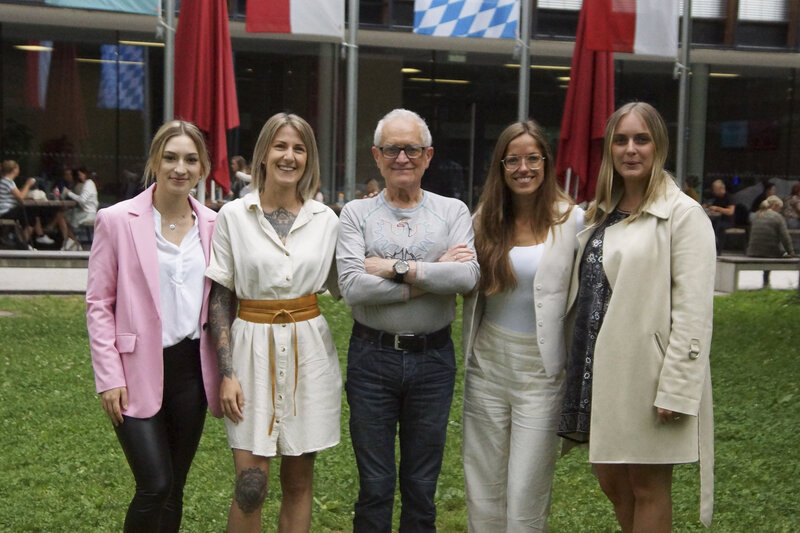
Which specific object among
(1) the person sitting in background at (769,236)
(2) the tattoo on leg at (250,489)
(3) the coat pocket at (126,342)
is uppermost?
(3) the coat pocket at (126,342)

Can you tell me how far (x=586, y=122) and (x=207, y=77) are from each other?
4332 mm

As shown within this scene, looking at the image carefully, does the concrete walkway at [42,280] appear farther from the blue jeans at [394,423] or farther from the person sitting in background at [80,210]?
the blue jeans at [394,423]

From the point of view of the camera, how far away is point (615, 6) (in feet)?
40.2

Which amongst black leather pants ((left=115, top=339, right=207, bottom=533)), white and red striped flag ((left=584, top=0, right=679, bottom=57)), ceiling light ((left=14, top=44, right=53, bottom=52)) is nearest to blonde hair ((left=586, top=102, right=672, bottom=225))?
black leather pants ((left=115, top=339, right=207, bottom=533))

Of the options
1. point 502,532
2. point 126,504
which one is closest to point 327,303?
point 126,504

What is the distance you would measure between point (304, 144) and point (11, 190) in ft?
45.1

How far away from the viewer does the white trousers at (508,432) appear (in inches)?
162

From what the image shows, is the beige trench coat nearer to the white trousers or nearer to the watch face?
the white trousers

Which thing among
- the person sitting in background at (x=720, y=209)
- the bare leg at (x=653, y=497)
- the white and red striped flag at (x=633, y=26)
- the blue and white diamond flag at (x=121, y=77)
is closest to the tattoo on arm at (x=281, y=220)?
the bare leg at (x=653, y=497)

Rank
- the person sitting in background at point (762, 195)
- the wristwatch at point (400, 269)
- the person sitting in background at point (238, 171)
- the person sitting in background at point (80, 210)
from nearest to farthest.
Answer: the wristwatch at point (400, 269), the person sitting in background at point (238, 171), the person sitting in background at point (80, 210), the person sitting in background at point (762, 195)

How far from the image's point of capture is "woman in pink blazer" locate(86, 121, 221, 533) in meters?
3.93

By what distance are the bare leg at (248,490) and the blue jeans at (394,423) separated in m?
0.42

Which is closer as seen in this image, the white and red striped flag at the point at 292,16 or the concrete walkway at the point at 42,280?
the white and red striped flag at the point at 292,16

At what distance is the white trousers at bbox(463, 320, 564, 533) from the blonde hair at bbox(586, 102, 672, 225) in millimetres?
639
